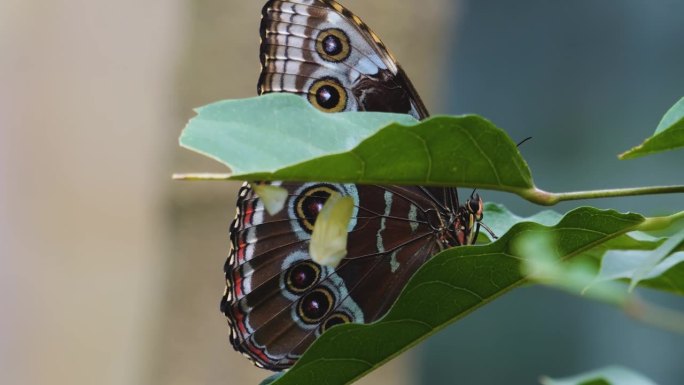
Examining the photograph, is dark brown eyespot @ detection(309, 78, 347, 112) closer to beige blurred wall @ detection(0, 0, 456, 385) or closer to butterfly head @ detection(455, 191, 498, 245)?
butterfly head @ detection(455, 191, 498, 245)

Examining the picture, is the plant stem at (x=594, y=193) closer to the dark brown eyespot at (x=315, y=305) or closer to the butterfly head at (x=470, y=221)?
the butterfly head at (x=470, y=221)

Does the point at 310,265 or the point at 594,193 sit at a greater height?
the point at 594,193

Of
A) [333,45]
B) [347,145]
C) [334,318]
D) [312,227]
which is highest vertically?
[333,45]

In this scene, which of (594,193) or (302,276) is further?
(302,276)

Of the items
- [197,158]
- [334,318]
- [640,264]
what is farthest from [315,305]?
[197,158]

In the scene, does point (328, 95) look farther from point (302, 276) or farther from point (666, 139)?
point (666, 139)

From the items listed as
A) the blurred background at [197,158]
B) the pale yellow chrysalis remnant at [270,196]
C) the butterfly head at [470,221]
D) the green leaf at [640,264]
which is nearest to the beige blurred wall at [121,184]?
the blurred background at [197,158]

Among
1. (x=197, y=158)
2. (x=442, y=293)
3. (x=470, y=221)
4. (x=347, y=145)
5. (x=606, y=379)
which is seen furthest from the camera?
(x=197, y=158)
